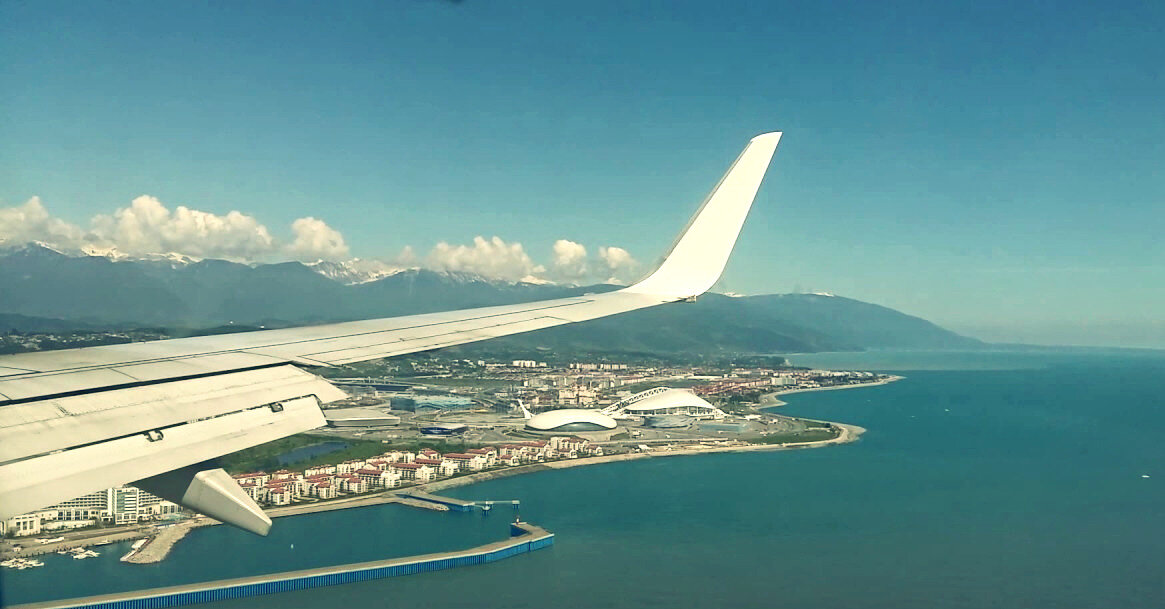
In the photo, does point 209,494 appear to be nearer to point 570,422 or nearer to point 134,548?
point 134,548

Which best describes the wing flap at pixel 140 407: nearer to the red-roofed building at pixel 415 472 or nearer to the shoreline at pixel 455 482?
the shoreline at pixel 455 482

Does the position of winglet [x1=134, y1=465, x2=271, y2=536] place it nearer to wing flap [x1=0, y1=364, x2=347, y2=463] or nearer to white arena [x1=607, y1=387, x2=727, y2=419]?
wing flap [x1=0, y1=364, x2=347, y2=463]

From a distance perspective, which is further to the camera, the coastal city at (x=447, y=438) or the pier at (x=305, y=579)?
the coastal city at (x=447, y=438)

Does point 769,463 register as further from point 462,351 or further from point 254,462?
point 462,351

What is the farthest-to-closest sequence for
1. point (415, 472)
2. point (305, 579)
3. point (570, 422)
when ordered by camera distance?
point (570, 422) < point (415, 472) < point (305, 579)

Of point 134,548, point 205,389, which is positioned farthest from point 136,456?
point 134,548

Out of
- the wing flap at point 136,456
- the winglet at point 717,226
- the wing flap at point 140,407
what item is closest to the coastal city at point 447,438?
the wing flap at point 140,407

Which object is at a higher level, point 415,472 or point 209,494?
point 209,494
